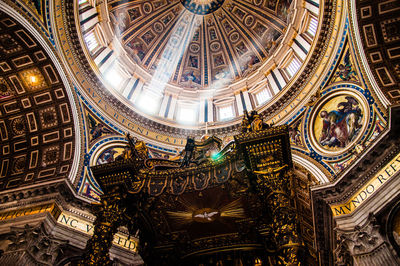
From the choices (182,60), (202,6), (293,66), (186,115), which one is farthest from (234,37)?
(186,115)

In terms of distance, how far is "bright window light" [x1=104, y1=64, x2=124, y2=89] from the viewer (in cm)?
1548

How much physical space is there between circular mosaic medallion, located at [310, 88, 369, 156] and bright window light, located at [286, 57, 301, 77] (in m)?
3.33

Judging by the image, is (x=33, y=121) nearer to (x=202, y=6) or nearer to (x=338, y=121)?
(x=338, y=121)

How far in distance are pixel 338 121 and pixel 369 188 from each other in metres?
3.44

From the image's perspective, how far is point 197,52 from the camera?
68.7 ft

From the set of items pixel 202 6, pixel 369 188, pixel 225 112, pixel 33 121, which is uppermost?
pixel 202 6

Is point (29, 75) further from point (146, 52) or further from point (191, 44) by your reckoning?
point (191, 44)

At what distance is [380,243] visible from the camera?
291 inches

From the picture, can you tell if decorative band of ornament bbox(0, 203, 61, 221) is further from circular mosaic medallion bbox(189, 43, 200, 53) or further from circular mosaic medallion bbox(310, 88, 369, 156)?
circular mosaic medallion bbox(189, 43, 200, 53)

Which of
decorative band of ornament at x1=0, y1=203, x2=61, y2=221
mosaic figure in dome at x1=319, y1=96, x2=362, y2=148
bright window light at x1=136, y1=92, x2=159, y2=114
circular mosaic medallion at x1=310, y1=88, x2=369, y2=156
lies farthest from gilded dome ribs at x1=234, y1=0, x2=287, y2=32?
decorative band of ornament at x1=0, y1=203, x2=61, y2=221

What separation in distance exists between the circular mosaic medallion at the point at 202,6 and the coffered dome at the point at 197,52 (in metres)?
0.06

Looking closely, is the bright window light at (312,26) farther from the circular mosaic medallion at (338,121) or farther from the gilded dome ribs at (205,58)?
the gilded dome ribs at (205,58)

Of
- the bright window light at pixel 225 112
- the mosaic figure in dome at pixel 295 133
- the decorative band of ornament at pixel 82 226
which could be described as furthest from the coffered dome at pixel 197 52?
the decorative band of ornament at pixel 82 226

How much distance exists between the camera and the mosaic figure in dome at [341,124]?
10.7 meters
